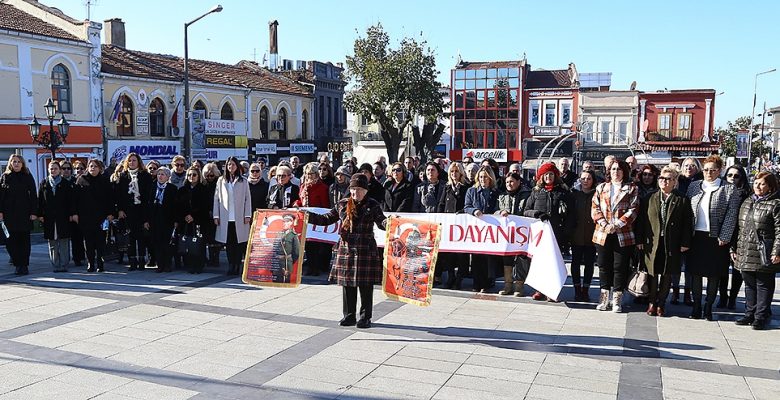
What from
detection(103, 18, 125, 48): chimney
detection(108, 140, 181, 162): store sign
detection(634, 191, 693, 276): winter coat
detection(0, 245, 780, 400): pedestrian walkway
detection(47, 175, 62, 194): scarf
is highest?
detection(103, 18, 125, 48): chimney

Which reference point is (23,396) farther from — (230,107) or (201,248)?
(230,107)

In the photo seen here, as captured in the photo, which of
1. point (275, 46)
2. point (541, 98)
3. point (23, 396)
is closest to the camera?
point (23, 396)

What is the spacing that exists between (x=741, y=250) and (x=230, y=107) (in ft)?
108

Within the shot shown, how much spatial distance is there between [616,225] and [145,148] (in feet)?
91.6

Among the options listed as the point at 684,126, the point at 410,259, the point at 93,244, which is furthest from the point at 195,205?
the point at 684,126

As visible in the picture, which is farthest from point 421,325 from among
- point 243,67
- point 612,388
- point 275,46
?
point 275,46

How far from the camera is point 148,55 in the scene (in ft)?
116

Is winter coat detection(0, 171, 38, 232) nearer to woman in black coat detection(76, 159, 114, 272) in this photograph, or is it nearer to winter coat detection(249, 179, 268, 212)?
woman in black coat detection(76, 159, 114, 272)

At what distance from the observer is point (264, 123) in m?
40.2


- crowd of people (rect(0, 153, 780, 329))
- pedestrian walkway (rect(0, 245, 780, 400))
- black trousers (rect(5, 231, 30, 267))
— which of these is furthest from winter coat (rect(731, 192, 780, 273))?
black trousers (rect(5, 231, 30, 267))

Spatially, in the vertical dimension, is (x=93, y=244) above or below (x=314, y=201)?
below

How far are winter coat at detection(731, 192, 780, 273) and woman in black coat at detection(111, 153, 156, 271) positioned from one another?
892 cm

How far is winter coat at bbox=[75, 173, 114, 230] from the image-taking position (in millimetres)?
10875

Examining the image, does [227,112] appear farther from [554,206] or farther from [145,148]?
[554,206]
